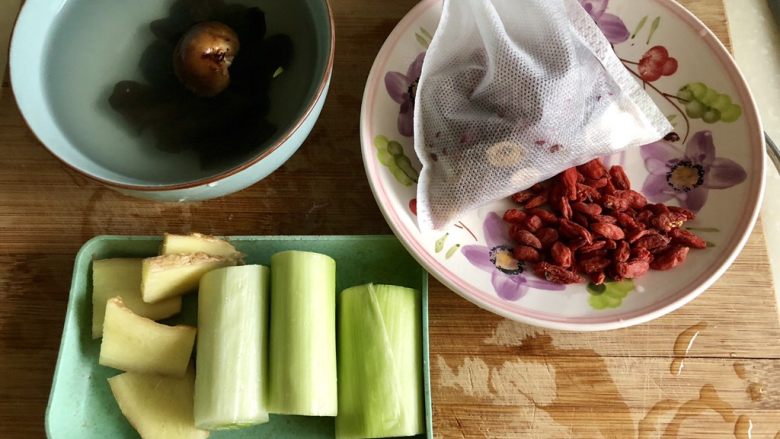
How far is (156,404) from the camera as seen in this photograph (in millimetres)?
596

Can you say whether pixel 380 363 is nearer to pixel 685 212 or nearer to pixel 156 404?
pixel 156 404

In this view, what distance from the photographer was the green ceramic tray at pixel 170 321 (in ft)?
1.97

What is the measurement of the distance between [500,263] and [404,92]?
9.0 inches

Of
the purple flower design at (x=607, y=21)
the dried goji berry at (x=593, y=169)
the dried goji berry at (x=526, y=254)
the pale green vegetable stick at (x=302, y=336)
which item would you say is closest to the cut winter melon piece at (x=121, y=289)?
the pale green vegetable stick at (x=302, y=336)

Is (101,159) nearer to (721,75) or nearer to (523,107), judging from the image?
(523,107)

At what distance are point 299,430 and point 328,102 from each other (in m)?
0.39

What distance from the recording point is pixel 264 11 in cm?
71

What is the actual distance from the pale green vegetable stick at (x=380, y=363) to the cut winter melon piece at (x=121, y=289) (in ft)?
0.63

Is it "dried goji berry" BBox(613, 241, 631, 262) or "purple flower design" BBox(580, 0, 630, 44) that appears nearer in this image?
"dried goji berry" BBox(613, 241, 631, 262)

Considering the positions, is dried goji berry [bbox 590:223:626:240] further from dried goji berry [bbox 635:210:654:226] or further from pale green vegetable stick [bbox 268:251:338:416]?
pale green vegetable stick [bbox 268:251:338:416]

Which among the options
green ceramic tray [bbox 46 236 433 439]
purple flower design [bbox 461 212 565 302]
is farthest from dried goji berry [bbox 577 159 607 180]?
green ceramic tray [bbox 46 236 433 439]

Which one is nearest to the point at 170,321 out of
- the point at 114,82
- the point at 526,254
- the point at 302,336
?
the point at 302,336

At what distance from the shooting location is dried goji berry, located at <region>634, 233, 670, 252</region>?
65 centimetres

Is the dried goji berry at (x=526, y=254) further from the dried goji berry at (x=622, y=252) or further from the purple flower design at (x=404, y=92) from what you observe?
the purple flower design at (x=404, y=92)
